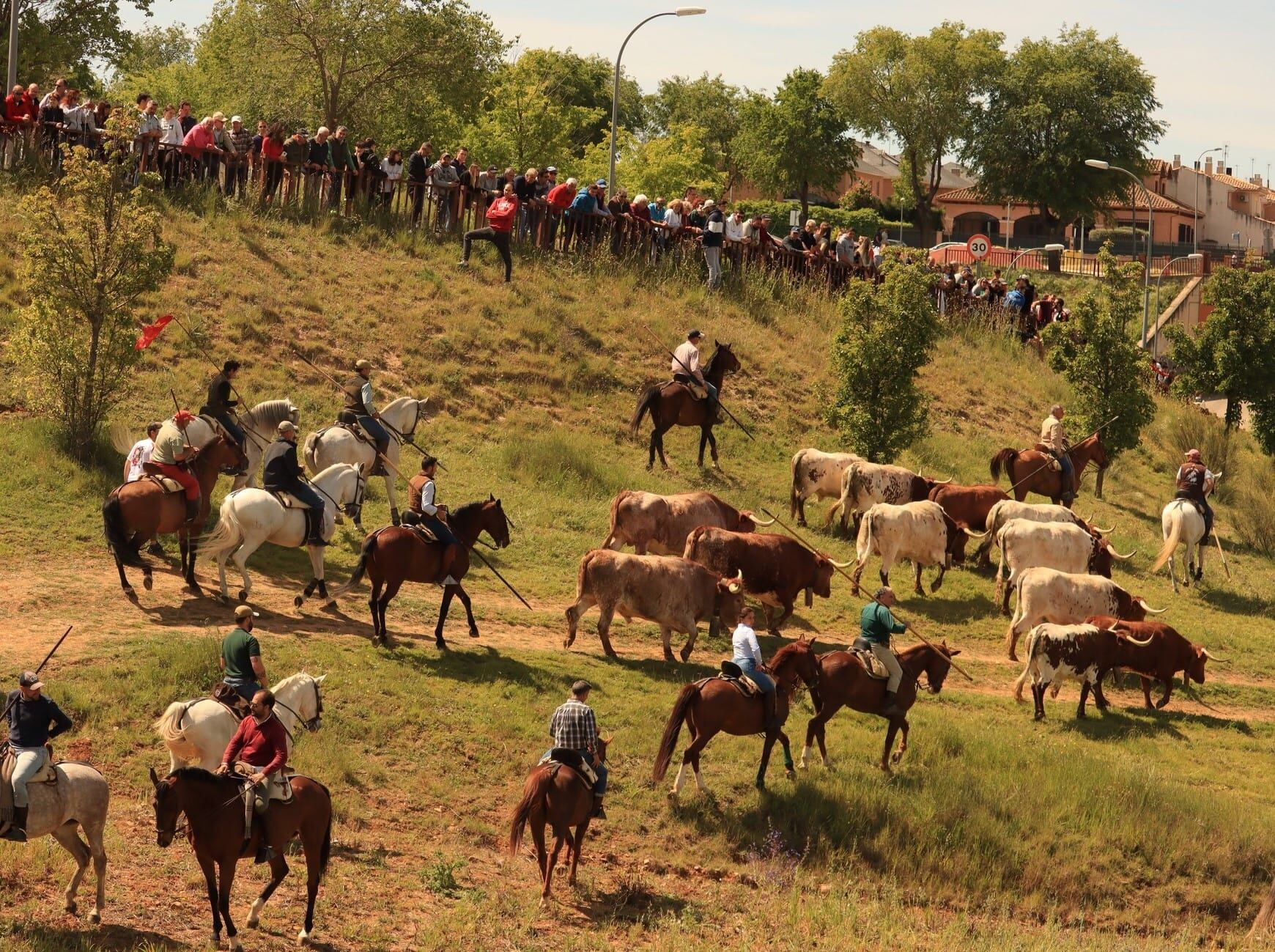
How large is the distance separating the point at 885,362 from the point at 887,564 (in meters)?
7.02

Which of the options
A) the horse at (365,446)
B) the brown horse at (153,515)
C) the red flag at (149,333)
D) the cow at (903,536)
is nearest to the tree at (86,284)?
the red flag at (149,333)

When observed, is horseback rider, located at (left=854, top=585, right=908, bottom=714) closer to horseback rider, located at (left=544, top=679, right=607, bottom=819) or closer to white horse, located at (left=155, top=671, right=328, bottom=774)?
horseback rider, located at (left=544, top=679, right=607, bottom=819)

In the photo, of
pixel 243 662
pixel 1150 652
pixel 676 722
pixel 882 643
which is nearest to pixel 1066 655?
pixel 1150 652

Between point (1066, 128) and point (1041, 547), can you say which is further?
point (1066, 128)

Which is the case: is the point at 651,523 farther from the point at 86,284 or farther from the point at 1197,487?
the point at 1197,487

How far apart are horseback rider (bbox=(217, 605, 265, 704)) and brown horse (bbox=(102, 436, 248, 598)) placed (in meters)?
5.76

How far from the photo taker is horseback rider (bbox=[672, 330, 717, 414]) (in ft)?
98.5

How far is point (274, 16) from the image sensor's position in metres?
Result: 47.4

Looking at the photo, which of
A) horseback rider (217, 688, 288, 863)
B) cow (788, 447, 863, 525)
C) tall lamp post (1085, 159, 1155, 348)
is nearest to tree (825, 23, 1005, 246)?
tall lamp post (1085, 159, 1155, 348)

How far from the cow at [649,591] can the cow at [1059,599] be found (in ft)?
15.9

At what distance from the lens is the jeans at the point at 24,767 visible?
13031 millimetres

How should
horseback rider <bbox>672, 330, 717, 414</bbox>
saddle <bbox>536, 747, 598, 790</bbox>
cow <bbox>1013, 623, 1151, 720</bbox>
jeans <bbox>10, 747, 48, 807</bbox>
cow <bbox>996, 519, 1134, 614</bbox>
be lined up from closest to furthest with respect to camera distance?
1. jeans <bbox>10, 747, 48, 807</bbox>
2. saddle <bbox>536, 747, 598, 790</bbox>
3. cow <bbox>1013, 623, 1151, 720</bbox>
4. cow <bbox>996, 519, 1134, 614</bbox>
5. horseback rider <bbox>672, 330, 717, 414</bbox>

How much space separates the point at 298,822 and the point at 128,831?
2.63 meters

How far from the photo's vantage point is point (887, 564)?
25562mm
